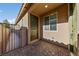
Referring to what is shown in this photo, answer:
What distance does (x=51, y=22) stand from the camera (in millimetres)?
6234

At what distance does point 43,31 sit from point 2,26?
3.93 m

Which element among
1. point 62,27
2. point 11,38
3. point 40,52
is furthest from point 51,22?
point 11,38

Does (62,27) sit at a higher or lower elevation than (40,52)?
higher

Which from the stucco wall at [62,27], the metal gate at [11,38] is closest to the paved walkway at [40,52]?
the metal gate at [11,38]

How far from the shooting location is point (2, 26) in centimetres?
370

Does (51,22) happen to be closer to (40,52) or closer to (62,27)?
(62,27)

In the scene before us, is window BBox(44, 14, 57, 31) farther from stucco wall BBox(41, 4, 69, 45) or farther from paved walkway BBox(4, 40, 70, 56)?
paved walkway BBox(4, 40, 70, 56)

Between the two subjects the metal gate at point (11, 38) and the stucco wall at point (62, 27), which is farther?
the stucco wall at point (62, 27)

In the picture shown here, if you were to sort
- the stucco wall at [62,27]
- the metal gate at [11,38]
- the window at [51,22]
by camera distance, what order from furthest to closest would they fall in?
the window at [51,22]
the stucco wall at [62,27]
the metal gate at [11,38]

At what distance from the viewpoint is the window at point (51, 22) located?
5863 mm

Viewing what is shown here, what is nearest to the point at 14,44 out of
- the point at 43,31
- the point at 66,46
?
the point at 66,46

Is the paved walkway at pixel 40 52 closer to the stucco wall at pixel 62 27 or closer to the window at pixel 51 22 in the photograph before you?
the stucco wall at pixel 62 27

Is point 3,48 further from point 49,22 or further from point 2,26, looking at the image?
point 49,22

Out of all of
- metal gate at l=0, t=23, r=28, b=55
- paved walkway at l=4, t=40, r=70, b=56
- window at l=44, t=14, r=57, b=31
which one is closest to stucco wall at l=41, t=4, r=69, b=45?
window at l=44, t=14, r=57, b=31
